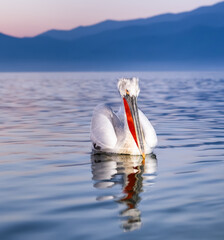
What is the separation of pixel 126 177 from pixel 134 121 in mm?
1754

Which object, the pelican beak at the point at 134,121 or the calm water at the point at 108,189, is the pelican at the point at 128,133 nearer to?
the pelican beak at the point at 134,121

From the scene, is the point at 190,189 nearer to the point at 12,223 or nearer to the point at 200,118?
the point at 12,223

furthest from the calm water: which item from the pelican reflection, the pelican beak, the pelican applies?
the pelican beak

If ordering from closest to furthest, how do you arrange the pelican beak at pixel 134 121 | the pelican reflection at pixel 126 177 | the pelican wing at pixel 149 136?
the pelican reflection at pixel 126 177 → the pelican beak at pixel 134 121 → the pelican wing at pixel 149 136

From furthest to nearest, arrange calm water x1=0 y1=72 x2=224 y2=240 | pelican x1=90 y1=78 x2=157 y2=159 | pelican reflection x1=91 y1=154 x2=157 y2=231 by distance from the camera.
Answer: pelican x1=90 y1=78 x2=157 y2=159, pelican reflection x1=91 y1=154 x2=157 y2=231, calm water x1=0 y1=72 x2=224 y2=240

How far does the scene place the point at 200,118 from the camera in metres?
18.2

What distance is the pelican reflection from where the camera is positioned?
20.0 ft

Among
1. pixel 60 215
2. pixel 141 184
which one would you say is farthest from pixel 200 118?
pixel 60 215

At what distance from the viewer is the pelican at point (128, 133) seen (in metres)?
9.95

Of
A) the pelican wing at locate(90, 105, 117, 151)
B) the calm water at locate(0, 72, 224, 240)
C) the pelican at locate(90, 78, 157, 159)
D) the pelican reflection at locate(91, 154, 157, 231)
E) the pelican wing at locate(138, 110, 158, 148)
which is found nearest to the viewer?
the calm water at locate(0, 72, 224, 240)

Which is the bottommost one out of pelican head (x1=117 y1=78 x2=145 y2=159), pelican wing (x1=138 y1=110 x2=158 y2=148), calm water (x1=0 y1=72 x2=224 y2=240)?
calm water (x1=0 y1=72 x2=224 y2=240)

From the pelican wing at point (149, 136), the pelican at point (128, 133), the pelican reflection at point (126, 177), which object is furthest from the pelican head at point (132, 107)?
the pelican reflection at point (126, 177)

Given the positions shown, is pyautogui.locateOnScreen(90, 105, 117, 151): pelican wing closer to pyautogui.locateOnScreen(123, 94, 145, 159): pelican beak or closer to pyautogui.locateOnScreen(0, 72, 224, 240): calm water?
pyautogui.locateOnScreen(0, 72, 224, 240): calm water

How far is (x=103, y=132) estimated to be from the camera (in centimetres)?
1026
